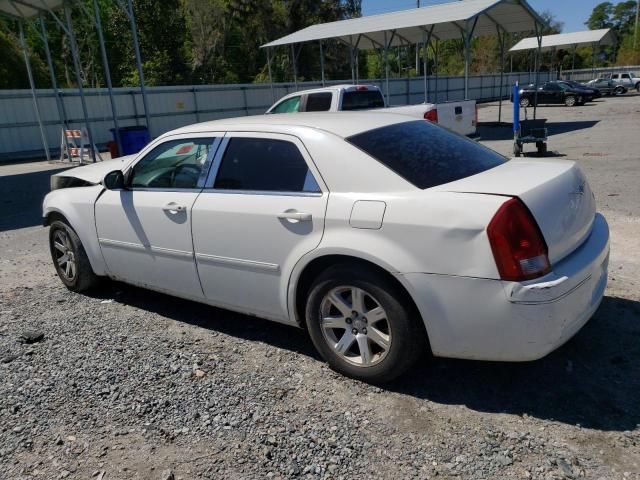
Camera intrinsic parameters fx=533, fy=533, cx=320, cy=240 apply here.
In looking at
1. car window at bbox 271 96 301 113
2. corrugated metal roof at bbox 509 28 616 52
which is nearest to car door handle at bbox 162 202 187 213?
car window at bbox 271 96 301 113

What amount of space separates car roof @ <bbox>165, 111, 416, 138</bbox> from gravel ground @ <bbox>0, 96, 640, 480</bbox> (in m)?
1.54

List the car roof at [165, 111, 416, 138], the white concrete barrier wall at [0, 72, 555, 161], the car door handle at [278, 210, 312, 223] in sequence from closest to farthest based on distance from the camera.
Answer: the car door handle at [278, 210, 312, 223] → the car roof at [165, 111, 416, 138] → the white concrete barrier wall at [0, 72, 555, 161]

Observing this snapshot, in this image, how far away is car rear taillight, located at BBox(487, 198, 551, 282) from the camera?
2615 mm

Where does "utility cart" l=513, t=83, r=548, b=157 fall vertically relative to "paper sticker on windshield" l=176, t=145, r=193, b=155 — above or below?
below

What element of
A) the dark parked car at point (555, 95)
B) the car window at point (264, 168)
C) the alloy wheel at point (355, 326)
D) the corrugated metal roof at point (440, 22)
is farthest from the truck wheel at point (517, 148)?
the dark parked car at point (555, 95)

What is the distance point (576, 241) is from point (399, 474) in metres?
1.61

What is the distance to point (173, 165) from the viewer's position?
166 inches

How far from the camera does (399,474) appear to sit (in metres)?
2.49

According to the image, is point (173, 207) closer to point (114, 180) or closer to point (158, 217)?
point (158, 217)

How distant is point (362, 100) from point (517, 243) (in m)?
9.57

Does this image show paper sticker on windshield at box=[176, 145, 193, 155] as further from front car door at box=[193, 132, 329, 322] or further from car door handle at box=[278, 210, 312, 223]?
car door handle at box=[278, 210, 312, 223]

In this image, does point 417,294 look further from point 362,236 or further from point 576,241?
point 576,241

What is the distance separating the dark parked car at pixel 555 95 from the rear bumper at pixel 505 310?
3178 cm

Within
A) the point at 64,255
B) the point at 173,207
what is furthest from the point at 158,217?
the point at 64,255
